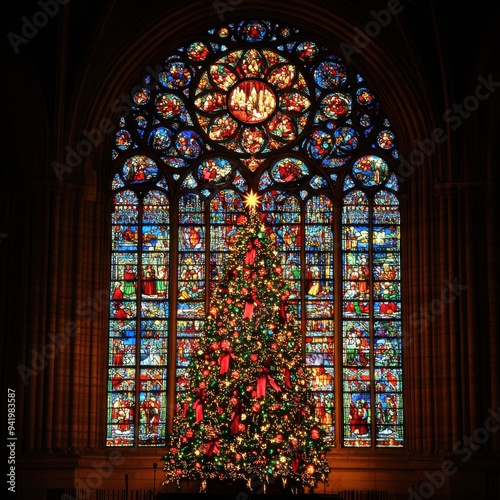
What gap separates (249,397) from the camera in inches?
792

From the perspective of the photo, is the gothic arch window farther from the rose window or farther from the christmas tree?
the christmas tree

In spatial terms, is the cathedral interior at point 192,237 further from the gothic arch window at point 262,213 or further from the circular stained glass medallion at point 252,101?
the circular stained glass medallion at point 252,101

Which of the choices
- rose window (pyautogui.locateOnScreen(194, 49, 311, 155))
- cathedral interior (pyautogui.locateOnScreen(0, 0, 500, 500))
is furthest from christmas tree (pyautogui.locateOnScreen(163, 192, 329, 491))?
rose window (pyautogui.locateOnScreen(194, 49, 311, 155))

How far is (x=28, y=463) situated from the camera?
2169cm

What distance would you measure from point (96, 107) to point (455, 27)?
6714mm

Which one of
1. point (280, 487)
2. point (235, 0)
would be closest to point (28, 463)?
point (280, 487)

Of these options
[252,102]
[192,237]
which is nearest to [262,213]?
[192,237]

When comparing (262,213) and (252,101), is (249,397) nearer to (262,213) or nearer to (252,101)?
(262,213)

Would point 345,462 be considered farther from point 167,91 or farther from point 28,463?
point 167,91

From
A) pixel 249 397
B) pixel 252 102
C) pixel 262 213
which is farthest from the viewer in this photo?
pixel 252 102

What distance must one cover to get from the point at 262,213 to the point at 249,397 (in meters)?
5.24

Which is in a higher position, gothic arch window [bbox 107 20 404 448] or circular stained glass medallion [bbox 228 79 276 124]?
circular stained glass medallion [bbox 228 79 276 124]

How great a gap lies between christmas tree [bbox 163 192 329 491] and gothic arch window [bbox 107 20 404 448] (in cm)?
288

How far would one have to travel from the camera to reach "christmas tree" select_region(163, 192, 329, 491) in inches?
787
